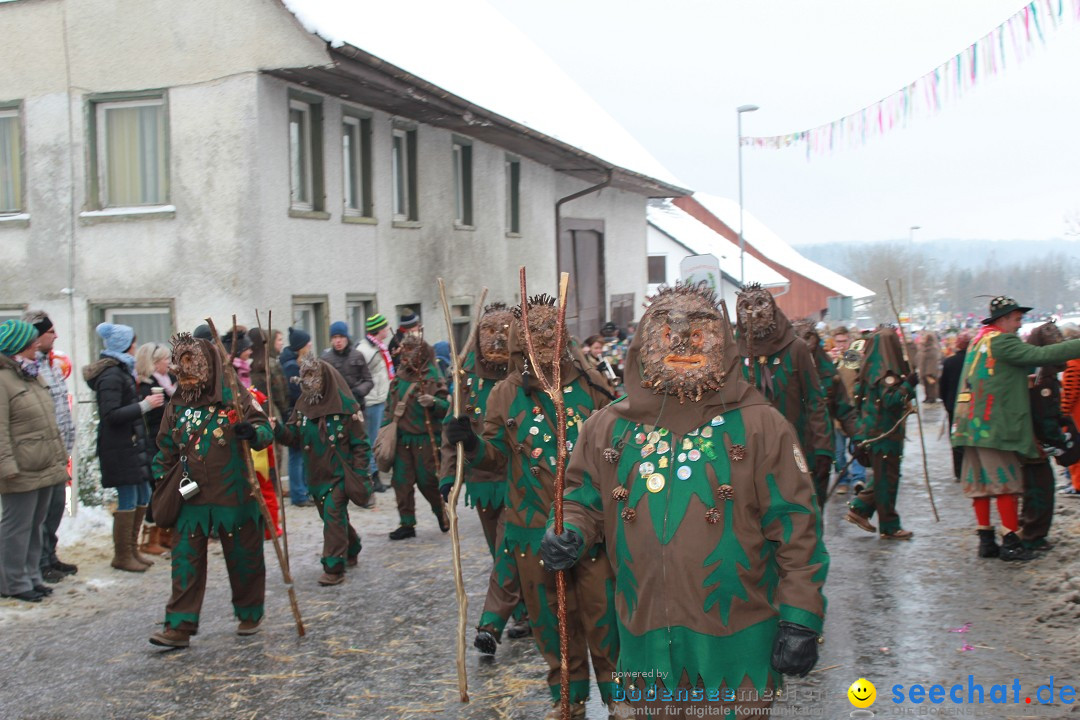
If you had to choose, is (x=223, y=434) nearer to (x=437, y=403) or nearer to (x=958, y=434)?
(x=437, y=403)

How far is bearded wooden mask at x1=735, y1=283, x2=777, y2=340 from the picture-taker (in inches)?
337

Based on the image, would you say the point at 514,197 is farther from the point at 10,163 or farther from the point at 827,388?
the point at 827,388

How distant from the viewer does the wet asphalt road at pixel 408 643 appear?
6.21 metres

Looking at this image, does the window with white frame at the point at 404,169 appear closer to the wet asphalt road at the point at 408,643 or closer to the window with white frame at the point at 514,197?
the window with white frame at the point at 514,197

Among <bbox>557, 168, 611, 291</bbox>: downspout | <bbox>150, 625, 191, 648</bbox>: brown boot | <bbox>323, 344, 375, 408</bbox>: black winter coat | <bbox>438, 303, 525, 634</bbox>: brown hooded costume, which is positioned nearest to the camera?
<bbox>438, 303, 525, 634</bbox>: brown hooded costume

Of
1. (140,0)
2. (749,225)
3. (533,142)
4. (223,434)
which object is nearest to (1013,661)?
(223,434)

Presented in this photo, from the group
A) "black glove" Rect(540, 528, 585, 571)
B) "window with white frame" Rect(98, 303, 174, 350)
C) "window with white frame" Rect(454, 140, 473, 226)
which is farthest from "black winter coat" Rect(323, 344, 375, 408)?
"black glove" Rect(540, 528, 585, 571)

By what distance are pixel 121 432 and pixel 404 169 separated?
8557mm

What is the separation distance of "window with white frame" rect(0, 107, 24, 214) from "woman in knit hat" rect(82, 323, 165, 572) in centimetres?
622

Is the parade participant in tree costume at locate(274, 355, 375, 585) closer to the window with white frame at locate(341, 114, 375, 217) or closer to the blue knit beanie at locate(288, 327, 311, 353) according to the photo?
the blue knit beanie at locate(288, 327, 311, 353)

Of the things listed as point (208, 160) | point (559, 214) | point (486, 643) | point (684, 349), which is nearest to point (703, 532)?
point (684, 349)

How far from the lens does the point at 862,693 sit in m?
5.93

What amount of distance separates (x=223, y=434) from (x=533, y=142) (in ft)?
44.4

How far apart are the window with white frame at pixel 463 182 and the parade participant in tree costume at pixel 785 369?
37.5 ft
